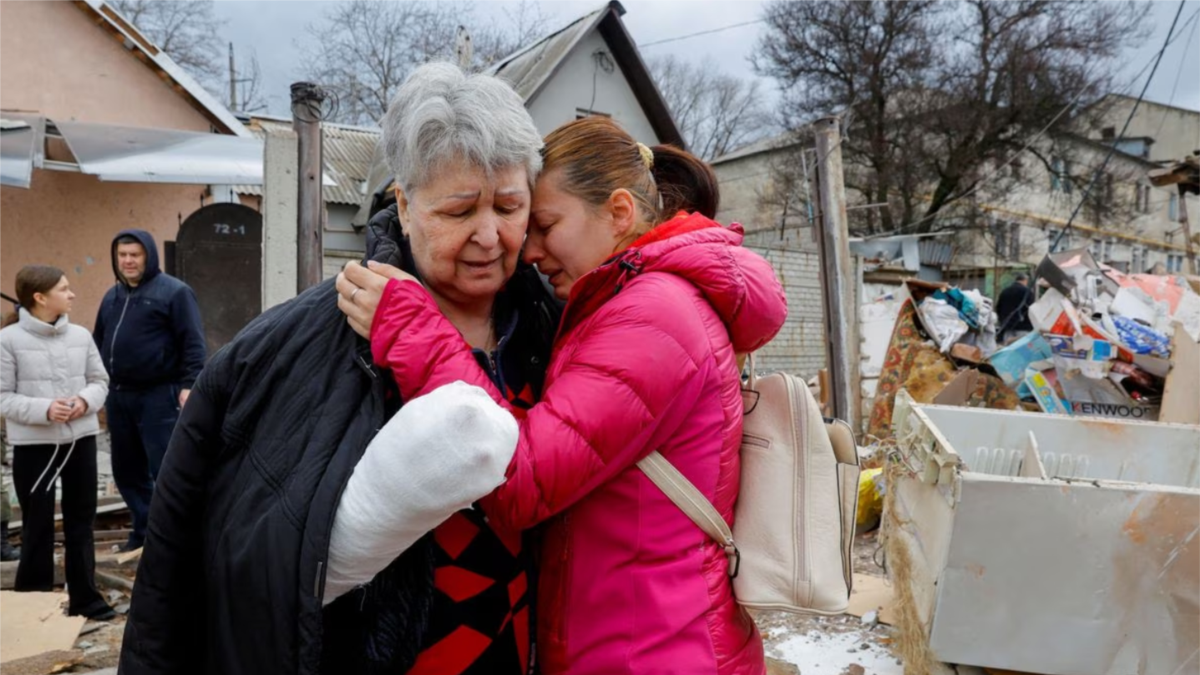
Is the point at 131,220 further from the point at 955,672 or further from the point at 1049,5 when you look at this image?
the point at 1049,5

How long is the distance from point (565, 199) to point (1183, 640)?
2.99m

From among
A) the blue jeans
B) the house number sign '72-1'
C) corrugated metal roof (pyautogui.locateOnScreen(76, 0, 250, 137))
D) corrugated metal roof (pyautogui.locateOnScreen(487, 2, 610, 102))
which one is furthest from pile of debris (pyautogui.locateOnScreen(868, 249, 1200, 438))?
corrugated metal roof (pyautogui.locateOnScreen(76, 0, 250, 137))

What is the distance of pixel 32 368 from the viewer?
4.15 meters

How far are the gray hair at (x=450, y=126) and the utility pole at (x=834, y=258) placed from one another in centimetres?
471

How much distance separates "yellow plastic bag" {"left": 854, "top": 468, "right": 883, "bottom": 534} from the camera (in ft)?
17.7

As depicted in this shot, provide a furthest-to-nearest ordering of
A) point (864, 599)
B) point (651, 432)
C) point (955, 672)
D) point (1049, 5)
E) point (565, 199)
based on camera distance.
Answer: point (1049, 5)
point (864, 599)
point (955, 672)
point (565, 199)
point (651, 432)

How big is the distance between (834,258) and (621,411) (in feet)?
16.1

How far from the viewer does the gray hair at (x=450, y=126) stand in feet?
4.18

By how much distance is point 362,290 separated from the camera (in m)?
1.24

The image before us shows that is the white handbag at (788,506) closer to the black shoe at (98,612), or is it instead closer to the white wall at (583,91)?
the black shoe at (98,612)

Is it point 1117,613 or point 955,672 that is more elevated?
point 1117,613

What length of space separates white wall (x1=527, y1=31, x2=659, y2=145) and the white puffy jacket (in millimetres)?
10947

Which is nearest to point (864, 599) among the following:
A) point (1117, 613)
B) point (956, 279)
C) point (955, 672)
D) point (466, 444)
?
point (955, 672)

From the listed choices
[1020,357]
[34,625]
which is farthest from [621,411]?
[1020,357]
